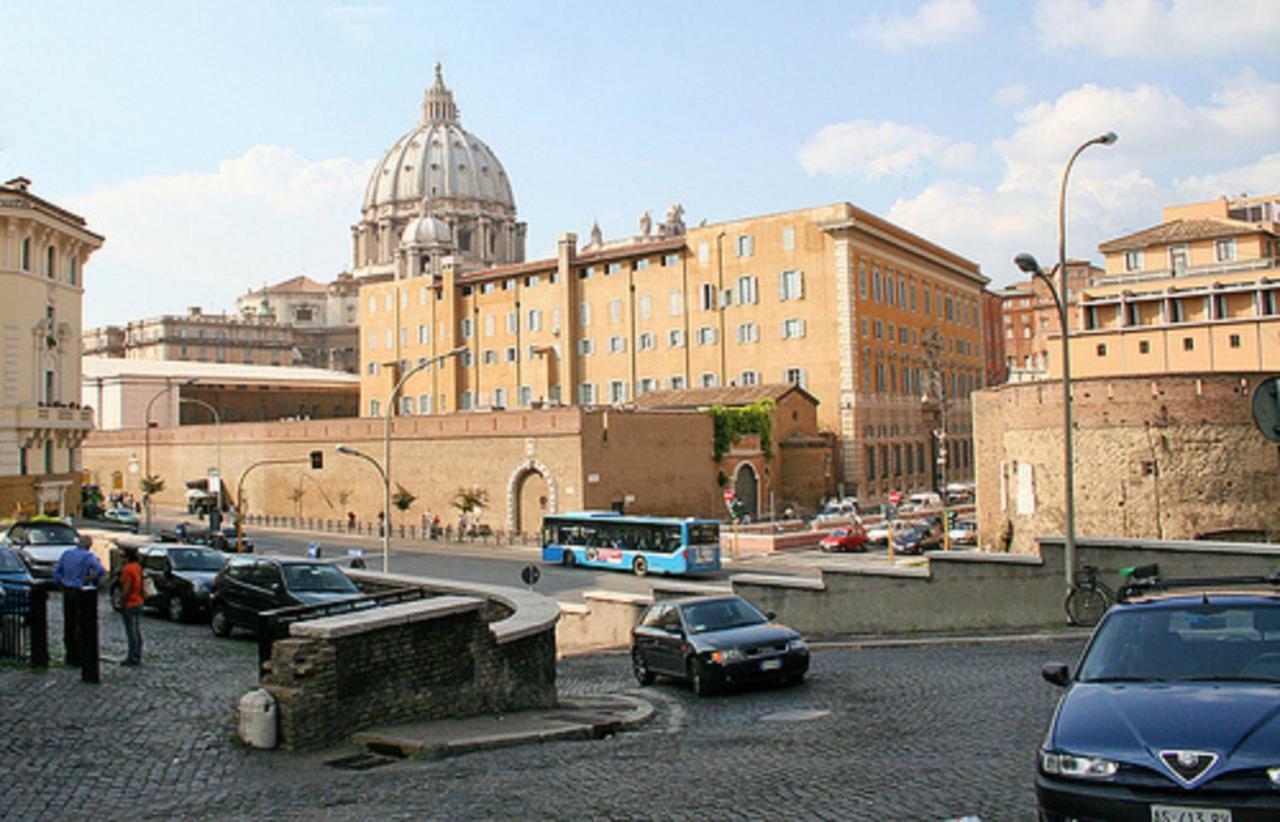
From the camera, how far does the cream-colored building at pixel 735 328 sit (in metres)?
68.3

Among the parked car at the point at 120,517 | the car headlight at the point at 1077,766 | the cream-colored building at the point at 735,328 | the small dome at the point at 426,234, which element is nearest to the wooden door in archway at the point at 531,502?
the parked car at the point at 120,517

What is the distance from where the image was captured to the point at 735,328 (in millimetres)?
71688

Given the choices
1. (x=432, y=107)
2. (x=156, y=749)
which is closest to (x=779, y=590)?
(x=156, y=749)

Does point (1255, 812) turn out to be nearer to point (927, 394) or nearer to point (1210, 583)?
point (1210, 583)

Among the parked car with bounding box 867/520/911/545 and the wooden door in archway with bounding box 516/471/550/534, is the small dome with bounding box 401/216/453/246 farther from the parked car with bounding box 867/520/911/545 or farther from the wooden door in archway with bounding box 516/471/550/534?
the parked car with bounding box 867/520/911/545

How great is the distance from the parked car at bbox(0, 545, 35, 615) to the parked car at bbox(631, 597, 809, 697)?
793 centimetres

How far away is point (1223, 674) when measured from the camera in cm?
672

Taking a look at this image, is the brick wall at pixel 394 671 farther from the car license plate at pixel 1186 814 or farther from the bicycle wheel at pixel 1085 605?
the bicycle wheel at pixel 1085 605

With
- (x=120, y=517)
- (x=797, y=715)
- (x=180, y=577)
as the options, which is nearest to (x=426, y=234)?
(x=120, y=517)

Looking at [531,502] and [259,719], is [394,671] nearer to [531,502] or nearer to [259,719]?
[259,719]

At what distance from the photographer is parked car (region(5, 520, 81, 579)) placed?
2452 centimetres

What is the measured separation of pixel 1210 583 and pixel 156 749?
8586mm

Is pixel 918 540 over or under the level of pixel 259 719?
under

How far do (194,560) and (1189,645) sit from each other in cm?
1902
